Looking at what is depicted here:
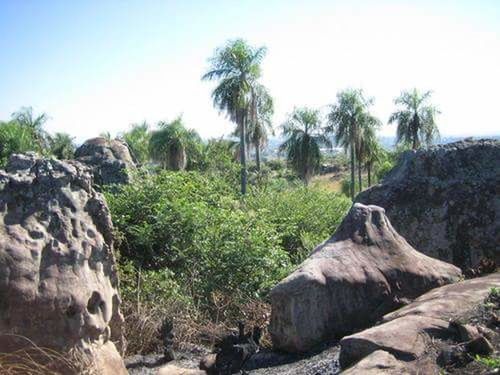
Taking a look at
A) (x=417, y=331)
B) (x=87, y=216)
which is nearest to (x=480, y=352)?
(x=417, y=331)

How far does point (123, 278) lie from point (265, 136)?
35.8 metres

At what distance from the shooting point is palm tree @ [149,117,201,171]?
138 feet

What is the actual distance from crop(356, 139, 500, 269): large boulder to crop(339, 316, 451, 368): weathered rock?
3.59 m

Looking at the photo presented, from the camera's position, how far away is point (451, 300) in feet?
16.9

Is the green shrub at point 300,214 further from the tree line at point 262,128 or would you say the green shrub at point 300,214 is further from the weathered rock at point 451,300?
the tree line at point 262,128

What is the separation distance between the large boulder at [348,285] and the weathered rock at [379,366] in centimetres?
153

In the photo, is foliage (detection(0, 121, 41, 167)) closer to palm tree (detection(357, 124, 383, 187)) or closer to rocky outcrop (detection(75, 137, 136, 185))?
rocky outcrop (detection(75, 137, 136, 185))

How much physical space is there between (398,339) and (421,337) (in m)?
0.18

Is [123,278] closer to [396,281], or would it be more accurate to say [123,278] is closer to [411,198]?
[396,281]

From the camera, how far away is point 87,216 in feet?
18.6

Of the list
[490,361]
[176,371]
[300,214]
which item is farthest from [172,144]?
[490,361]

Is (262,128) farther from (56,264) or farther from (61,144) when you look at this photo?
(56,264)

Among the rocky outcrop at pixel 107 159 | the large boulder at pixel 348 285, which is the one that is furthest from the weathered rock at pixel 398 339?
the rocky outcrop at pixel 107 159

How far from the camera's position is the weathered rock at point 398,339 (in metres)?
4.32
